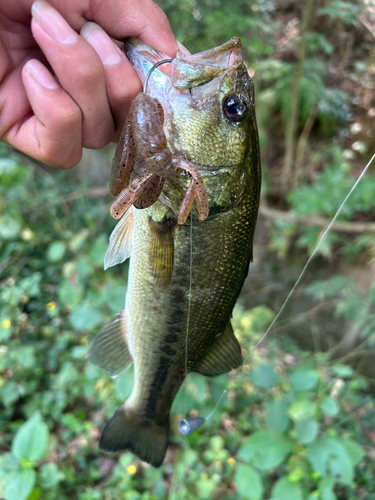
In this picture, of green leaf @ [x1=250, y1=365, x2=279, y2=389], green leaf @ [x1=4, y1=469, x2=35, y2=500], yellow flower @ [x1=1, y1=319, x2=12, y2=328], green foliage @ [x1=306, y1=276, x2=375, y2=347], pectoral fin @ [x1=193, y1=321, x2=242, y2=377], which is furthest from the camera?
green foliage @ [x1=306, y1=276, x2=375, y2=347]

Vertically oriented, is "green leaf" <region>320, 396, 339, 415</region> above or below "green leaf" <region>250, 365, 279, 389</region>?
below

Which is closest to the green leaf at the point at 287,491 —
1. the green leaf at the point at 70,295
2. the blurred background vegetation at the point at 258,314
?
the blurred background vegetation at the point at 258,314

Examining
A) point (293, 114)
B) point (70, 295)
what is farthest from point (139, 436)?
point (293, 114)

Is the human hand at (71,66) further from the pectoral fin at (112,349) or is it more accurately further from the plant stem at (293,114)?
the plant stem at (293,114)

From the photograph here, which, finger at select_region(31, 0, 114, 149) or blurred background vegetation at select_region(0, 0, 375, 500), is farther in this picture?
blurred background vegetation at select_region(0, 0, 375, 500)

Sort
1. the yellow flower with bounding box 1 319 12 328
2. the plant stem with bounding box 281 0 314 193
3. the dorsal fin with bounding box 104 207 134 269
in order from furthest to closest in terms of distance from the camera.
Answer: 1. the plant stem with bounding box 281 0 314 193
2. the yellow flower with bounding box 1 319 12 328
3. the dorsal fin with bounding box 104 207 134 269

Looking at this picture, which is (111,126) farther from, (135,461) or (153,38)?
(135,461)

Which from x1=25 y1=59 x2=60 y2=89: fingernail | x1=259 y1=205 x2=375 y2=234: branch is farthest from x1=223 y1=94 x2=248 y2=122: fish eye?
x1=259 y1=205 x2=375 y2=234: branch

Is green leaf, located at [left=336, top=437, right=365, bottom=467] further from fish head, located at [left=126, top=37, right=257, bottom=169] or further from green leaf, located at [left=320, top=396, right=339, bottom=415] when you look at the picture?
fish head, located at [left=126, top=37, right=257, bottom=169]
